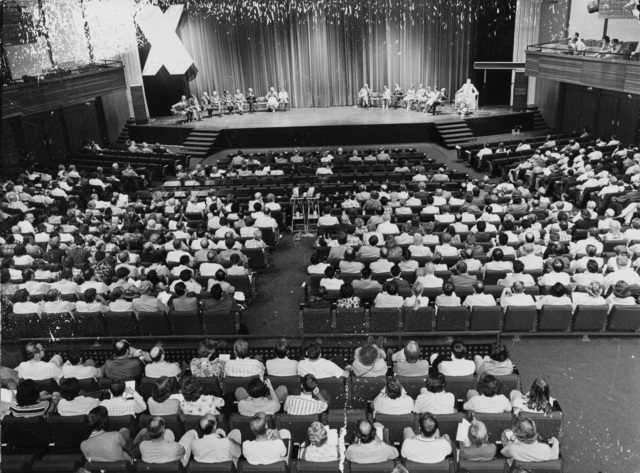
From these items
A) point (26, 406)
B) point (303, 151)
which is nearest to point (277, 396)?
point (26, 406)

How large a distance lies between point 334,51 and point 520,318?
2129 cm

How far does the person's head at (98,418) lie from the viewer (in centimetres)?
458

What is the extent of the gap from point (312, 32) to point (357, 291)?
20.6 meters

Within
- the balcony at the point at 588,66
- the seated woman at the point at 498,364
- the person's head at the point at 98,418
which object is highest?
the balcony at the point at 588,66

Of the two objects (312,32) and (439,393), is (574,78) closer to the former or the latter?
(312,32)

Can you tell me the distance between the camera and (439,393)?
5113 mm

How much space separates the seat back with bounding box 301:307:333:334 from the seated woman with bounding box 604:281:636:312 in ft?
12.7

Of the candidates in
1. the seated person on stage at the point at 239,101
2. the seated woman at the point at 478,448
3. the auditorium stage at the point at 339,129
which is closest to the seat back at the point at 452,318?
the seated woman at the point at 478,448

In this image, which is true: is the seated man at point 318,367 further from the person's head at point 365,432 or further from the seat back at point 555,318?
the seat back at point 555,318

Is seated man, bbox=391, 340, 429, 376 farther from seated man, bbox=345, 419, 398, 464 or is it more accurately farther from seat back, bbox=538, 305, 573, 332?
seat back, bbox=538, 305, 573, 332

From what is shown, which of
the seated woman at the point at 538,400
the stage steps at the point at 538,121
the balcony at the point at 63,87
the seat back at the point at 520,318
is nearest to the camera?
the seated woman at the point at 538,400

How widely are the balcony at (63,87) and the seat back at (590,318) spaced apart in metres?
13.5

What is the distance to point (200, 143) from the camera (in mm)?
20859

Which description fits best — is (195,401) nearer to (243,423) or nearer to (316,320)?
(243,423)
